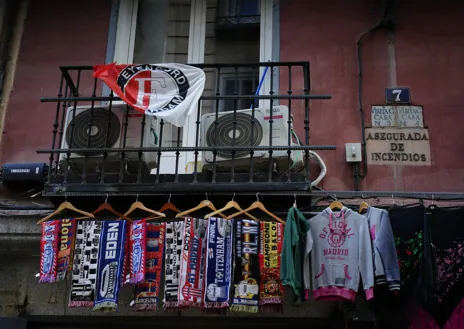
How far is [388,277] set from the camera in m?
5.27

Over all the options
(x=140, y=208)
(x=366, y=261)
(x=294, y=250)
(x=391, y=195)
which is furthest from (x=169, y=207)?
(x=391, y=195)

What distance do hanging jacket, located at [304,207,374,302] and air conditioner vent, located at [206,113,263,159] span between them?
1.01 meters

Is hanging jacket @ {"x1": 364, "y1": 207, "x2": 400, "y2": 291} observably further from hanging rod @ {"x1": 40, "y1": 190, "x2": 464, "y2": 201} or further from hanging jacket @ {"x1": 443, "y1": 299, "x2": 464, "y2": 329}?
hanging rod @ {"x1": 40, "y1": 190, "x2": 464, "y2": 201}

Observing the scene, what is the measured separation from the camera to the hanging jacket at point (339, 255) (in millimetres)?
5441

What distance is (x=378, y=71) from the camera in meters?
6.93

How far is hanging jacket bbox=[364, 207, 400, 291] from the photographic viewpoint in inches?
207

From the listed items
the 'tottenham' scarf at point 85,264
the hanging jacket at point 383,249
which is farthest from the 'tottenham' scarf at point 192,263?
the hanging jacket at point 383,249

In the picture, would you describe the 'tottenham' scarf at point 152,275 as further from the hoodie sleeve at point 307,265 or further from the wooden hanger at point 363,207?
the wooden hanger at point 363,207

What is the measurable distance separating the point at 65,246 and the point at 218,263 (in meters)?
1.44

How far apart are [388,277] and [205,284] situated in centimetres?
154

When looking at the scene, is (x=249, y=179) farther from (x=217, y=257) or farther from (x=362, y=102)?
(x=362, y=102)

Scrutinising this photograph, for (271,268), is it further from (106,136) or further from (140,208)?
(106,136)

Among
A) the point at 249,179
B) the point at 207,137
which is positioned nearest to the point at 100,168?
the point at 207,137

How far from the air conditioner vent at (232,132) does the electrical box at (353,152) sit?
40.2 inches
